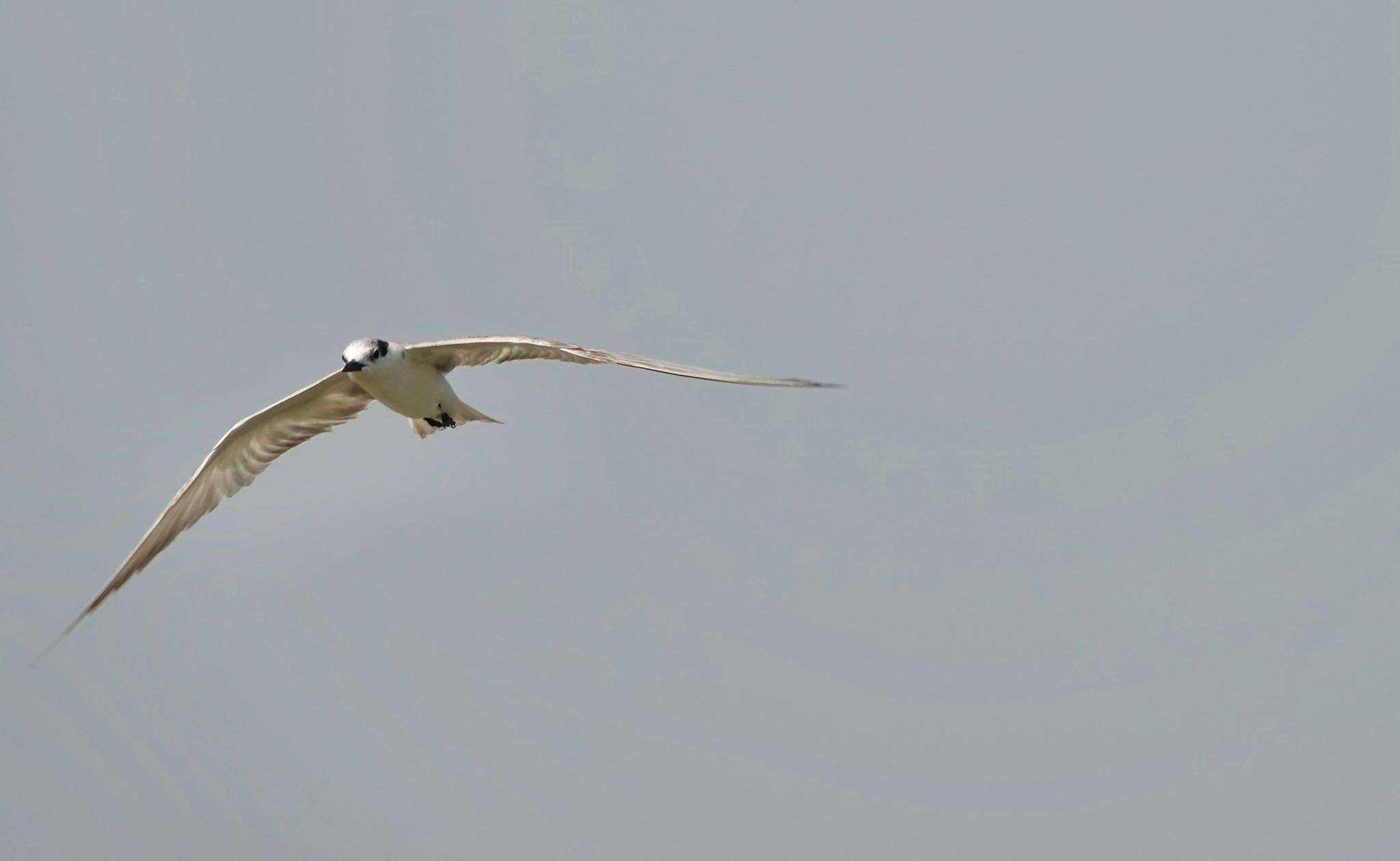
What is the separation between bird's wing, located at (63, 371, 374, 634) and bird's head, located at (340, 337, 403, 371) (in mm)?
1274

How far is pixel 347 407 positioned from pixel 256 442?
40.1 inches

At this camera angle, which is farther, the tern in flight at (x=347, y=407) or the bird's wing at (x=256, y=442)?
the bird's wing at (x=256, y=442)

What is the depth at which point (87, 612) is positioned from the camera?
16.0 meters

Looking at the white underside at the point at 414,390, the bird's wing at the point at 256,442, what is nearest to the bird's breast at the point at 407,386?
the white underside at the point at 414,390

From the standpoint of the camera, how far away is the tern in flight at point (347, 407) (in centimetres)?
1630

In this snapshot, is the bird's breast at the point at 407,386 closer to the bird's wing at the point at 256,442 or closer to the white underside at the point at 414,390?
the white underside at the point at 414,390

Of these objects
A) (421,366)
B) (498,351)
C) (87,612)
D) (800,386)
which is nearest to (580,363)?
(498,351)

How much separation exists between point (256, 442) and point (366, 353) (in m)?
2.73

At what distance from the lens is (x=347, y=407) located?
18.7 meters

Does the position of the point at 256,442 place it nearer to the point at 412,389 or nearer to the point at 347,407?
the point at 347,407

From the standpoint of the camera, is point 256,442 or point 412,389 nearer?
point 412,389

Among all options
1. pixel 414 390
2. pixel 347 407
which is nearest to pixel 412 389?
pixel 414 390

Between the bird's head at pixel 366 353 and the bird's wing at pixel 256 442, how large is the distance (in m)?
1.27

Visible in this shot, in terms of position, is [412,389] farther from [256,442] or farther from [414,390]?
[256,442]
